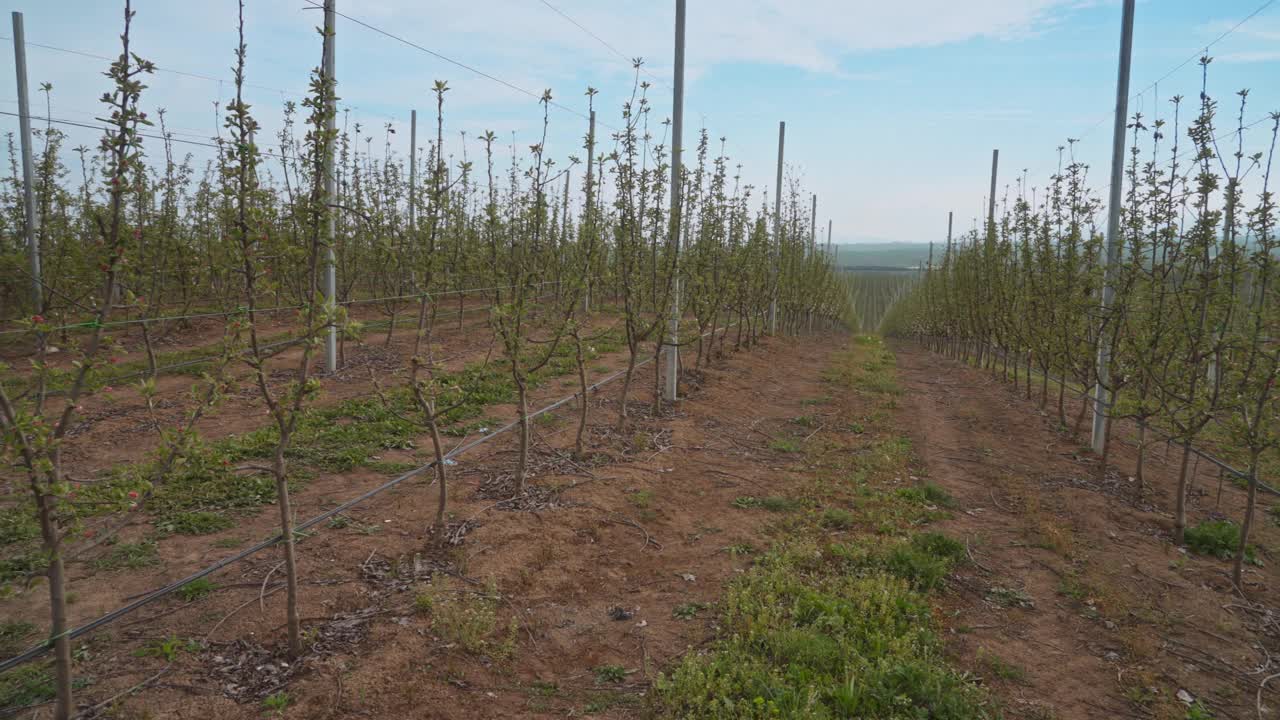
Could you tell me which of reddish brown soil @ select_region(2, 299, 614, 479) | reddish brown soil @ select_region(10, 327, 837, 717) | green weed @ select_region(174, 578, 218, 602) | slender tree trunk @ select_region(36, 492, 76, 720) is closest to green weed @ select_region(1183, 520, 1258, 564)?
reddish brown soil @ select_region(10, 327, 837, 717)

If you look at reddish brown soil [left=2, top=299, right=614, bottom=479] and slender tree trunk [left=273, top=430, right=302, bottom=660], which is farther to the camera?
reddish brown soil [left=2, top=299, right=614, bottom=479]

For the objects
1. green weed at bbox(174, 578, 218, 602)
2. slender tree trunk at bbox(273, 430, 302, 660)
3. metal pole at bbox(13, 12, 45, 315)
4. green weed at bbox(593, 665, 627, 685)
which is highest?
metal pole at bbox(13, 12, 45, 315)

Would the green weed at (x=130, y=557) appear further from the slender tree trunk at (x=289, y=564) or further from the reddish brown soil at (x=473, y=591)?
the slender tree trunk at (x=289, y=564)

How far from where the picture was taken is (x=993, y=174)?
20.2 metres

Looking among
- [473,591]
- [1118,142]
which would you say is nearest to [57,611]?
[473,591]

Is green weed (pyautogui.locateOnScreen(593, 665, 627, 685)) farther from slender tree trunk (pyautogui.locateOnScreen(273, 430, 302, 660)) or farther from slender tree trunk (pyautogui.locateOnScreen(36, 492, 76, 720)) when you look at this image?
slender tree trunk (pyautogui.locateOnScreen(36, 492, 76, 720))

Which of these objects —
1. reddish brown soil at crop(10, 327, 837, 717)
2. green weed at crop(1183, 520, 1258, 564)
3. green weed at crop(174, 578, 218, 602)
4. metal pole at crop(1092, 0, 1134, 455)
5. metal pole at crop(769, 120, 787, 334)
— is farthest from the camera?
metal pole at crop(769, 120, 787, 334)

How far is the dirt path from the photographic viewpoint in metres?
4.04

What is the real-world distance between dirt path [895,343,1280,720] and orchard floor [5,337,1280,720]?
0.06 ft

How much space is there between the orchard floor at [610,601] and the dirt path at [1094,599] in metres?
0.02

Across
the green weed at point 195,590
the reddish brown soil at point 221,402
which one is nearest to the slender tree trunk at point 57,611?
the reddish brown soil at point 221,402

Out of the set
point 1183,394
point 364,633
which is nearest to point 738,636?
point 364,633

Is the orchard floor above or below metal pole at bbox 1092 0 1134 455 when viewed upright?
below

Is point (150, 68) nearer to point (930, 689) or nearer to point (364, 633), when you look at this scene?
point (364, 633)
